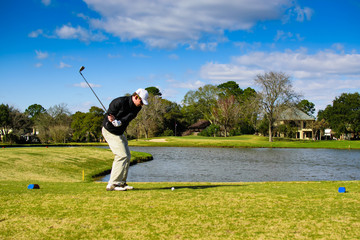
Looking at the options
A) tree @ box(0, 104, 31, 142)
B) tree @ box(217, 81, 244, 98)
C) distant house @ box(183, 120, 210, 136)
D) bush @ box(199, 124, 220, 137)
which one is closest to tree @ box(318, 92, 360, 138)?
tree @ box(217, 81, 244, 98)

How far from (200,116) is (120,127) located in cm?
11853

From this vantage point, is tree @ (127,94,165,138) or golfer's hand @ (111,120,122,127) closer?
golfer's hand @ (111,120,122,127)

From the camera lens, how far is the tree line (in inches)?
3031

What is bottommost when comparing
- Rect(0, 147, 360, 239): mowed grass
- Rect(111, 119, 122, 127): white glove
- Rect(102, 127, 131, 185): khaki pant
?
Rect(0, 147, 360, 239): mowed grass

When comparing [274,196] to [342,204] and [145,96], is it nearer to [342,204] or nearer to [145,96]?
[342,204]

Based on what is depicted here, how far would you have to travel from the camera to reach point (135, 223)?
6.16m

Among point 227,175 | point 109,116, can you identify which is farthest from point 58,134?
point 109,116

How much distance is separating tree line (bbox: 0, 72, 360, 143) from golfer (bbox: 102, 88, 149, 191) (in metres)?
69.0

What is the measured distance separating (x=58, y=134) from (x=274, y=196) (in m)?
85.3

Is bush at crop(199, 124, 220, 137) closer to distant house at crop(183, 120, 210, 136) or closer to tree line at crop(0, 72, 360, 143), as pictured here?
tree line at crop(0, 72, 360, 143)

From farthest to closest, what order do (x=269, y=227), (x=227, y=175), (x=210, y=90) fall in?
(x=210, y=90) < (x=227, y=175) < (x=269, y=227)

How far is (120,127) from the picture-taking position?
9562 millimetres

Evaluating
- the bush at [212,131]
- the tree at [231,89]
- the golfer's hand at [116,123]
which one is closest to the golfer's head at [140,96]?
the golfer's hand at [116,123]

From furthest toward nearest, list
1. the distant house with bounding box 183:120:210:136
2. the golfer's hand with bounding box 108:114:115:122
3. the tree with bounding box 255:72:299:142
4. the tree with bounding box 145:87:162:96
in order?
the tree with bounding box 145:87:162:96, the distant house with bounding box 183:120:210:136, the tree with bounding box 255:72:299:142, the golfer's hand with bounding box 108:114:115:122
